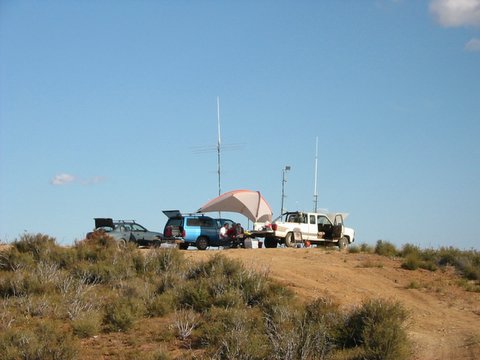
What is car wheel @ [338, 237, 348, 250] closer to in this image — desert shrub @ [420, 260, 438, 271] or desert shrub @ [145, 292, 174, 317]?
desert shrub @ [420, 260, 438, 271]

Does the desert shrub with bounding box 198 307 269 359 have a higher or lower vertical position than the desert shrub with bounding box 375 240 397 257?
lower

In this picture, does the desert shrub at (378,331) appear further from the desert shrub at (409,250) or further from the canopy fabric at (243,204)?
the canopy fabric at (243,204)

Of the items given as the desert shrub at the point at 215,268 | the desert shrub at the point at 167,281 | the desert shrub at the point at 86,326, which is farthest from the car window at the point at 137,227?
the desert shrub at the point at 86,326

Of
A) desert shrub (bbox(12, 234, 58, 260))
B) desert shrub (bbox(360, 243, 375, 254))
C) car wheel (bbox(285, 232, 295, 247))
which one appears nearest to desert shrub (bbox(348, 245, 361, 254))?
desert shrub (bbox(360, 243, 375, 254))

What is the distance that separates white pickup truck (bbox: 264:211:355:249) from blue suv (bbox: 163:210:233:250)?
228 centimetres

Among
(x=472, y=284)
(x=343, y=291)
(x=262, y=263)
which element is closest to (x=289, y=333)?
(x=343, y=291)

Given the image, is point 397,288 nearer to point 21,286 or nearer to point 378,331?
point 378,331

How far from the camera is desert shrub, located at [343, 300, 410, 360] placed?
12.2 meters

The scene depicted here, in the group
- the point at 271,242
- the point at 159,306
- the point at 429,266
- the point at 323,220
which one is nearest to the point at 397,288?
the point at 429,266

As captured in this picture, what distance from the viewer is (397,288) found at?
63.7 feet

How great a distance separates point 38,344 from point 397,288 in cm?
1018

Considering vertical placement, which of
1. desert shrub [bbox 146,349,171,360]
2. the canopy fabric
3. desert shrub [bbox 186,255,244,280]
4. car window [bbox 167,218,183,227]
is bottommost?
desert shrub [bbox 146,349,171,360]

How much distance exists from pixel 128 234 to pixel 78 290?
14.7 meters

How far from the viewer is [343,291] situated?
18.0m
